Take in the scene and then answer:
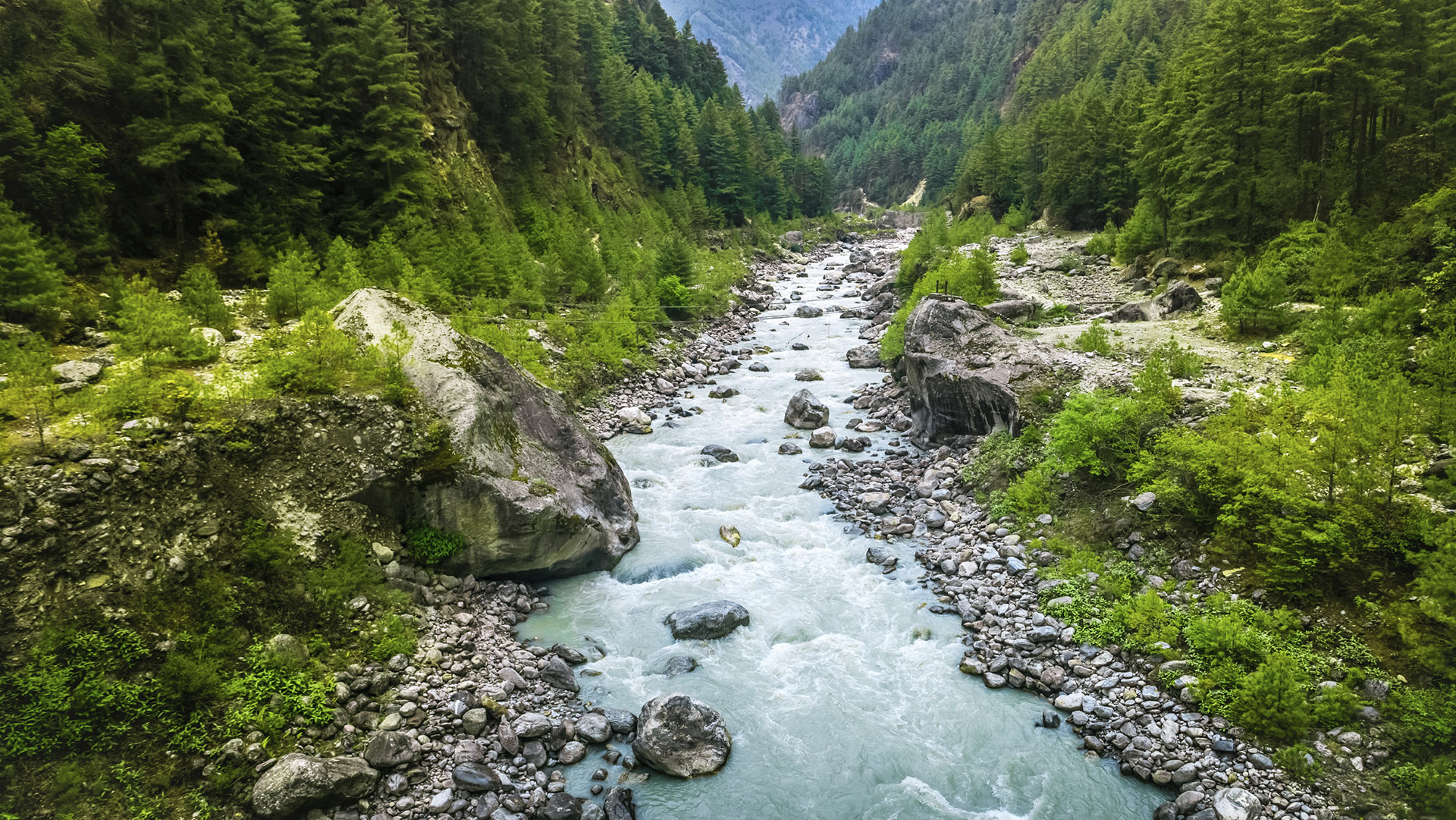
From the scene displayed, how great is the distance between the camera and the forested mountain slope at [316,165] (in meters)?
15.6

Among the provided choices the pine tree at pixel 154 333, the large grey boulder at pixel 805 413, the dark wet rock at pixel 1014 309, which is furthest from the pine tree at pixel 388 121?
the dark wet rock at pixel 1014 309

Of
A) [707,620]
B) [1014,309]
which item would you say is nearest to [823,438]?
[707,620]

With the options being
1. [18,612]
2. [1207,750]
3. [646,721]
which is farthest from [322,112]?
[1207,750]

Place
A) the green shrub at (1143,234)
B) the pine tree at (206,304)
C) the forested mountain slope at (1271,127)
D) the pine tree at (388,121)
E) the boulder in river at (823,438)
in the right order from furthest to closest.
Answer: the green shrub at (1143,234) → the pine tree at (388,121) → the forested mountain slope at (1271,127) → the boulder in river at (823,438) → the pine tree at (206,304)

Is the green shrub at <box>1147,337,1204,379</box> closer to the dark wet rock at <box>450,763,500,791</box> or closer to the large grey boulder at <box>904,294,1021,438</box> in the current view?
the large grey boulder at <box>904,294,1021,438</box>

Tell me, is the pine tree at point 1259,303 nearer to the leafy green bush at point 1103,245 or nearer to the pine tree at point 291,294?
the leafy green bush at point 1103,245

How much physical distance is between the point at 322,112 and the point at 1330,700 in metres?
33.7

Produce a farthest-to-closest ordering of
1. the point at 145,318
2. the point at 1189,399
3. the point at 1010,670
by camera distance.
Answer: the point at 1189,399, the point at 145,318, the point at 1010,670

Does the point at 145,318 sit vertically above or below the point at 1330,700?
above

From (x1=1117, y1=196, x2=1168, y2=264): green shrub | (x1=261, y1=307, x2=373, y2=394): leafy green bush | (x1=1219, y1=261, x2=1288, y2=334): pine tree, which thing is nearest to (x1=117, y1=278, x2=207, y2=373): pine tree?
(x1=261, y1=307, x2=373, y2=394): leafy green bush

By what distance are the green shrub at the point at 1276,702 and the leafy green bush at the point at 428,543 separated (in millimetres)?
13631

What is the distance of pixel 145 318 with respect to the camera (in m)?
12.7

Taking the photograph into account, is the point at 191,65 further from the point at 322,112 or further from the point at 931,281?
the point at 931,281

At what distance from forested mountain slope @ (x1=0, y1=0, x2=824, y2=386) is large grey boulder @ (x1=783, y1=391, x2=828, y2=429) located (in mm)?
8238
